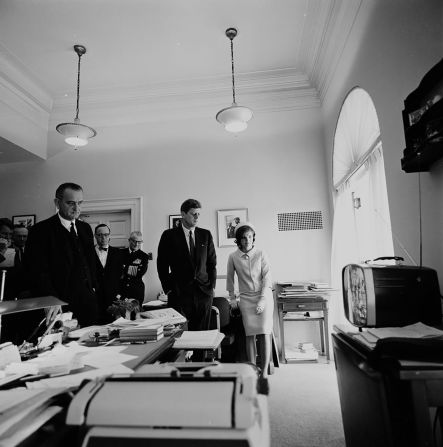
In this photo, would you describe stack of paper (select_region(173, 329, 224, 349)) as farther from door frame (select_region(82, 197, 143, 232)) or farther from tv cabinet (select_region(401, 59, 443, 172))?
door frame (select_region(82, 197, 143, 232))

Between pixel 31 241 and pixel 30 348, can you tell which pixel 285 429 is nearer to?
pixel 30 348

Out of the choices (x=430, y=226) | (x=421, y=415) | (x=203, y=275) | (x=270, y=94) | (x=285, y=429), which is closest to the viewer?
(x=421, y=415)

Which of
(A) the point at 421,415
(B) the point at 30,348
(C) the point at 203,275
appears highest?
(C) the point at 203,275

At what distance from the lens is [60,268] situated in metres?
1.98

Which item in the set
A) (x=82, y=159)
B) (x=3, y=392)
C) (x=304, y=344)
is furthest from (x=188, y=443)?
(x=82, y=159)

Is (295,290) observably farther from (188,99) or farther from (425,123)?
(188,99)

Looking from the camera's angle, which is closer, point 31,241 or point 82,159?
point 31,241

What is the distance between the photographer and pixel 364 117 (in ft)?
9.93

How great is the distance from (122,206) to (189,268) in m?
2.07

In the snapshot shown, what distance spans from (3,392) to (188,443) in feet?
1.81

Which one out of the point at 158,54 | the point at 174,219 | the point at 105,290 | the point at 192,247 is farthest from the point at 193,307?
the point at 158,54

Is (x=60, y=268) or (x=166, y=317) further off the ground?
(x=60, y=268)

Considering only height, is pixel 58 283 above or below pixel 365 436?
above

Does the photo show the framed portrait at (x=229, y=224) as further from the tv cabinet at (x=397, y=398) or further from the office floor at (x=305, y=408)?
the tv cabinet at (x=397, y=398)
